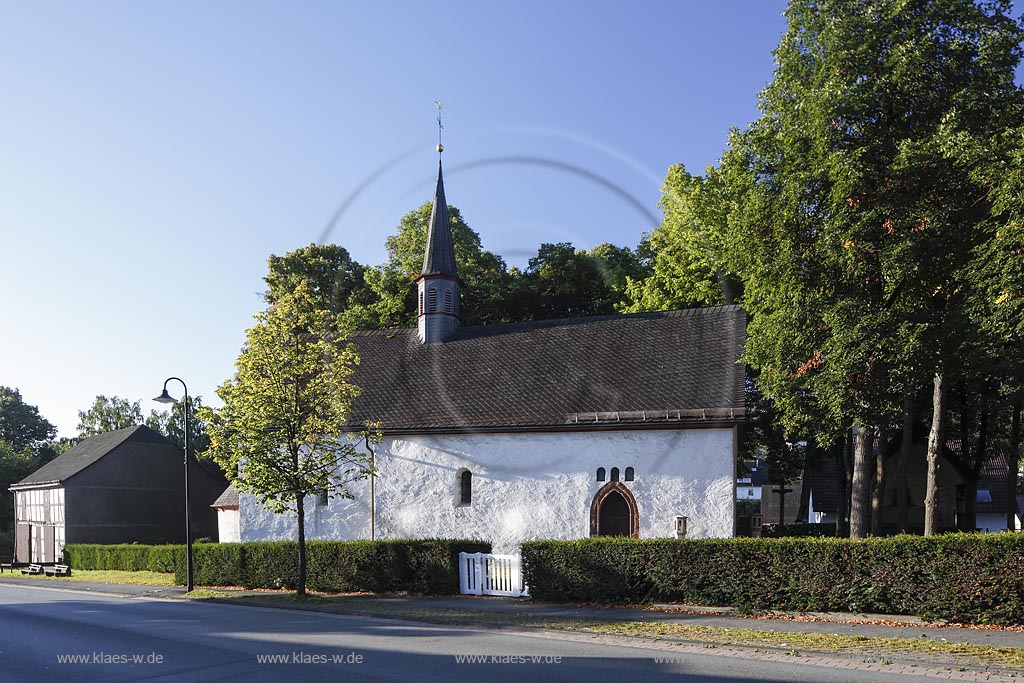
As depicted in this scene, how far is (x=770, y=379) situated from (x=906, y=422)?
668 centimetres

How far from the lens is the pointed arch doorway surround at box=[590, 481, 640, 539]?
2620 centimetres

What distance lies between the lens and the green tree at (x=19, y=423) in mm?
97562

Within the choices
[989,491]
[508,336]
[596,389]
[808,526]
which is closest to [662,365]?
[596,389]

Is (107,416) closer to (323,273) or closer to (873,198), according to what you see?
(323,273)

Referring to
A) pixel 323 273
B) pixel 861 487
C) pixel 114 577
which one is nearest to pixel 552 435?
pixel 861 487

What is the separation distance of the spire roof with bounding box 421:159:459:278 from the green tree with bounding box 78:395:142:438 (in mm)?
78574

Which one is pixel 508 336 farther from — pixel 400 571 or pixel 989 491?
pixel 989 491

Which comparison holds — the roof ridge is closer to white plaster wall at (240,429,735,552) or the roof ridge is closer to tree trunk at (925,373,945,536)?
white plaster wall at (240,429,735,552)

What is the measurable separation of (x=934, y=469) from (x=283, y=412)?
17811 mm

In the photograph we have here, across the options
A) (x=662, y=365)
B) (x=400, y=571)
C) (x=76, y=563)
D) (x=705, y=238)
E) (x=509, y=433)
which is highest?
(x=705, y=238)

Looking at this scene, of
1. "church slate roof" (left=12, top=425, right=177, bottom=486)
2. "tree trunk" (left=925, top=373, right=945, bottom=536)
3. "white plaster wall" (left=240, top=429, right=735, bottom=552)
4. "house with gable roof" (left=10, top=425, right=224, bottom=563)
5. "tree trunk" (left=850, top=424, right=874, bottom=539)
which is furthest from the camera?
"church slate roof" (left=12, top=425, right=177, bottom=486)

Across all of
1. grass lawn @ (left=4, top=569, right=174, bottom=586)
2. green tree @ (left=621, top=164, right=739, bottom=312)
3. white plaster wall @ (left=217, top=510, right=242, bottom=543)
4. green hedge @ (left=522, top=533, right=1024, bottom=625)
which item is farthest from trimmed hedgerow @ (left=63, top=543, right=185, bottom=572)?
green tree @ (left=621, top=164, right=739, bottom=312)

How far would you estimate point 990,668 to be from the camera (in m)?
11.6

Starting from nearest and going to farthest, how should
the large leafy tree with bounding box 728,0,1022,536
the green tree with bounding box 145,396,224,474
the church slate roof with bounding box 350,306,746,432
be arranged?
the large leafy tree with bounding box 728,0,1022,536 < the church slate roof with bounding box 350,306,746,432 < the green tree with bounding box 145,396,224,474
